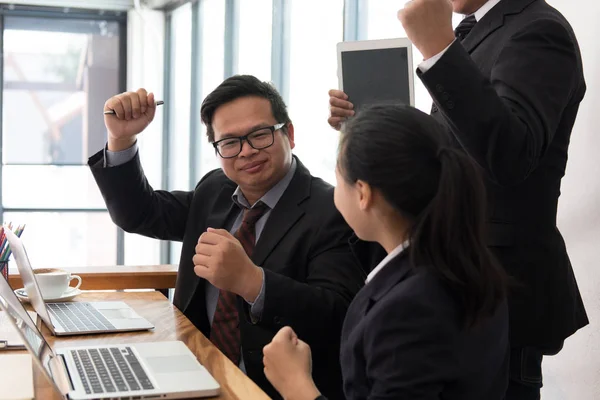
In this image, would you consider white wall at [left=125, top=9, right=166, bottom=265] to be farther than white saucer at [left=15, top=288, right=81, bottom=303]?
Yes

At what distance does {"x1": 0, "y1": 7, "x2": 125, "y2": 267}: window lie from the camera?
5730 millimetres

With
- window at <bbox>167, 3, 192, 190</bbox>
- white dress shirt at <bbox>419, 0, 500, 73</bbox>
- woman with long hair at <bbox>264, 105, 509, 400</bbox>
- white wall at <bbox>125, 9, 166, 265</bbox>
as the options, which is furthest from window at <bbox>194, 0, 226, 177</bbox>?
woman with long hair at <bbox>264, 105, 509, 400</bbox>

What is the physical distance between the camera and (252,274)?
1512mm

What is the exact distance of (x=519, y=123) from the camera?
3.91 ft

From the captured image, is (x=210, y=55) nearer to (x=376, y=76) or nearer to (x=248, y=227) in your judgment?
(x=248, y=227)

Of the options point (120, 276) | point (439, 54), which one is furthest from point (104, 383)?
point (120, 276)

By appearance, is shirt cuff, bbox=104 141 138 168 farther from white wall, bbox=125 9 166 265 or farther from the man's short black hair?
white wall, bbox=125 9 166 265

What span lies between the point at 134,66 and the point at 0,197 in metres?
1.37

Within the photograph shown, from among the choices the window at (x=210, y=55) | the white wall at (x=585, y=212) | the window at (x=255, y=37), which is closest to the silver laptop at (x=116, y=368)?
the white wall at (x=585, y=212)

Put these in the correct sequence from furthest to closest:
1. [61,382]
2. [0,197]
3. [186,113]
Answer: [0,197] → [186,113] → [61,382]

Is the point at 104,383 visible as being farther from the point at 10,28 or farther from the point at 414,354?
the point at 10,28

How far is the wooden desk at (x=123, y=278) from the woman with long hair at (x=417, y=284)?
43.9 inches

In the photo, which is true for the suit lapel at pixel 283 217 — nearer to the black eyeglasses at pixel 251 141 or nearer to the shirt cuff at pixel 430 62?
the black eyeglasses at pixel 251 141

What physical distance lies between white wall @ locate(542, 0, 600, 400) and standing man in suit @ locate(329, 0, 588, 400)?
0.27m
